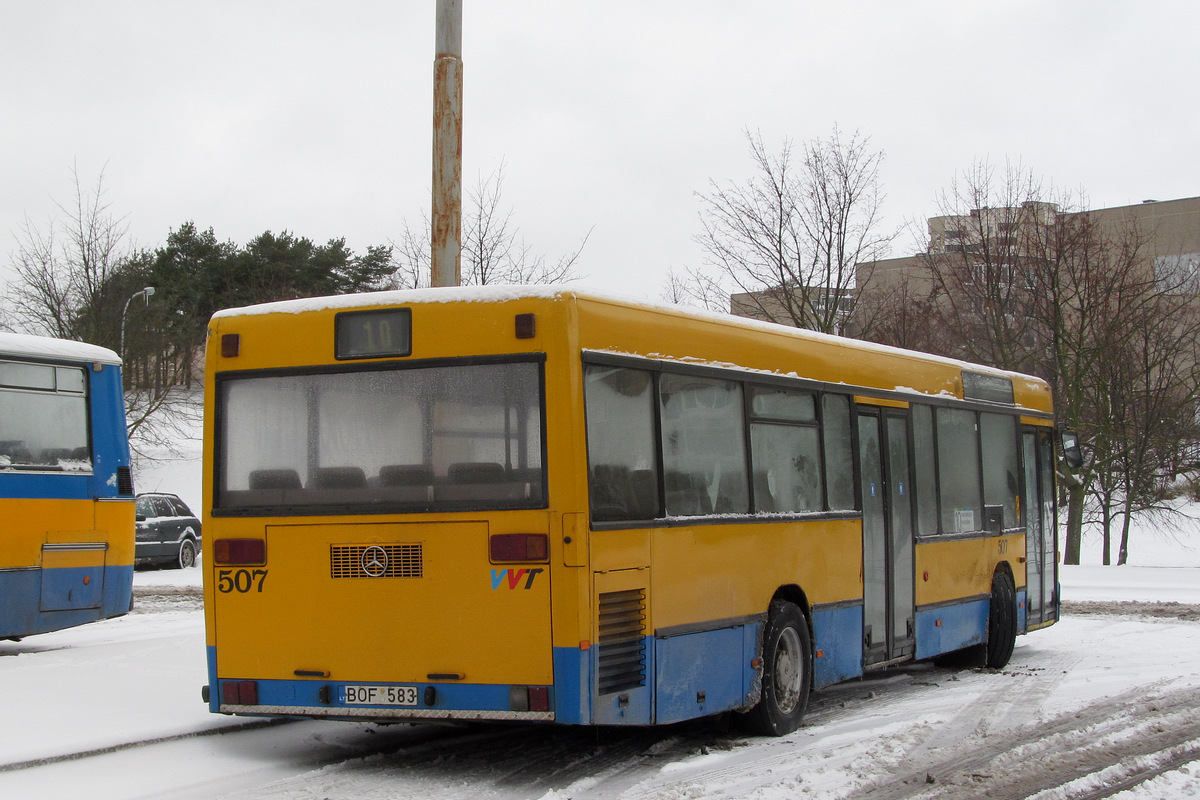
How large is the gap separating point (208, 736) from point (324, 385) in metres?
2.66

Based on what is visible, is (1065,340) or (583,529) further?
(1065,340)

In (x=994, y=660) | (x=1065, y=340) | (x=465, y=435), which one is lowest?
(x=994, y=660)

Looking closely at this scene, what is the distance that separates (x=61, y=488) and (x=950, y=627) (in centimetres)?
869

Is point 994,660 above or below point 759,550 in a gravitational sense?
below

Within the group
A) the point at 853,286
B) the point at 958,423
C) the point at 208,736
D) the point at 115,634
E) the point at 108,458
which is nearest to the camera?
the point at 208,736

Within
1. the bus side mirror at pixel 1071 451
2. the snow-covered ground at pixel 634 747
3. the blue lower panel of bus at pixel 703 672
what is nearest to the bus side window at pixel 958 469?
the snow-covered ground at pixel 634 747

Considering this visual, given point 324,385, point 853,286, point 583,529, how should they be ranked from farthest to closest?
point 853,286 < point 324,385 < point 583,529

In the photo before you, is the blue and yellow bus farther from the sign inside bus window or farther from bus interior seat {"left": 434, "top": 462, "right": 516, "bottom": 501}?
bus interior seat {"left": 434, "top": 462, "right": 516, "bottom": 501}

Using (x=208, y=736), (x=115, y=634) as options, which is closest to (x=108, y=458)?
(x=115, y=634)

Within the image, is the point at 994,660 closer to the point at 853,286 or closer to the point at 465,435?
the point at 465,435

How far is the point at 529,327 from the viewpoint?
7422 millimetres

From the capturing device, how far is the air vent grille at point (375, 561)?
7.59 metres

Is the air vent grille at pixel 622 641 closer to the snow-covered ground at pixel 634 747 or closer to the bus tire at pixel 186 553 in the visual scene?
the snow-covered ground at pixel 634 747

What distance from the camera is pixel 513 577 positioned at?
7.33 meters
